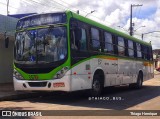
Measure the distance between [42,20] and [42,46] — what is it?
108 centimetres

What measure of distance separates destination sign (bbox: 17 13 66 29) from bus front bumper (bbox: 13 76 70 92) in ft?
7.21

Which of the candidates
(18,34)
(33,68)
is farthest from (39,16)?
(33,68)

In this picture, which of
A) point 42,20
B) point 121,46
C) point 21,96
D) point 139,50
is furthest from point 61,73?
point 139,50

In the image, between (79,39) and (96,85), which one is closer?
(79,39)

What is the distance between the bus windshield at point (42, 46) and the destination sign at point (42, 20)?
285 millimetres

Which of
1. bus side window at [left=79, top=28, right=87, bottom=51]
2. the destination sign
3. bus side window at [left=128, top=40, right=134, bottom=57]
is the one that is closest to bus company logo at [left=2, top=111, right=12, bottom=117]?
the destination sign

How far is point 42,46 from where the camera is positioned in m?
13.3

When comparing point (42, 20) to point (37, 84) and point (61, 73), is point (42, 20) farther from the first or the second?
point (37, 84)

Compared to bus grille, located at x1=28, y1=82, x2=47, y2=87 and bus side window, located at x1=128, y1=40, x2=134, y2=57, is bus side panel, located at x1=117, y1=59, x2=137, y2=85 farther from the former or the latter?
bus grille, located at x1=28, y1=82, x2=47, y2=87

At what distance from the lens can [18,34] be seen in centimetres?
1416

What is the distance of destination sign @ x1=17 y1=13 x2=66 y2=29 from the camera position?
13.4 metres

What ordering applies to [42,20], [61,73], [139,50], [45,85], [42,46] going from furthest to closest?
[139,50], [42,20], [42,46], [45,85], [61,73]

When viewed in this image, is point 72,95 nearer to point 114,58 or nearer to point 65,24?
point 114,58

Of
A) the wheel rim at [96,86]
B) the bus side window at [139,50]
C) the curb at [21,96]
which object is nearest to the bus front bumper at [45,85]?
the curb at [21,96]
